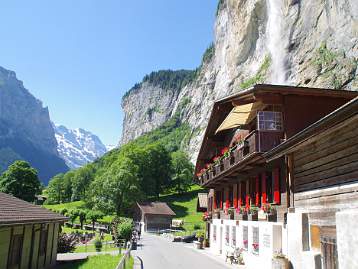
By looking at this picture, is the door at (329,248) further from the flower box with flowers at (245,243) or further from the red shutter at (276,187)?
the flower box with flowers at (245,243)

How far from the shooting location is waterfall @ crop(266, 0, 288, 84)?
84.4 metres

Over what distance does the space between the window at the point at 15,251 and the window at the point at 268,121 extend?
1124 centimetres

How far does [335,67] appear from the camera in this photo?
65.3 m

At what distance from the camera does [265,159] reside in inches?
661

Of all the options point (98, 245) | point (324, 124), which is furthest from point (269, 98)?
point (98, 245)

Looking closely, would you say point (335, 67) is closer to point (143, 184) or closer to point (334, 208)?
point (143, 184)

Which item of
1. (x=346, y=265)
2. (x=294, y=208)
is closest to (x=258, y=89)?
(x=294, y=208)

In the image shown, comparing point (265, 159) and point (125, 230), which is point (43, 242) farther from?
point (125, 230)

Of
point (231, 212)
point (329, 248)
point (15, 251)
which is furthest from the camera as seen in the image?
point (231, 212)

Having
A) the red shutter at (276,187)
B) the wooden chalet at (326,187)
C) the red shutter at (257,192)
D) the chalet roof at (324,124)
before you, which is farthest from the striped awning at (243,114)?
the chalet roof at (324,124)

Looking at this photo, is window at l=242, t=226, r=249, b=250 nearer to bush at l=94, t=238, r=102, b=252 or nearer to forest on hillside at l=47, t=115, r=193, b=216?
bush at l=94, t=238, r=102, b=252

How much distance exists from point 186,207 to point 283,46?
3972 cm

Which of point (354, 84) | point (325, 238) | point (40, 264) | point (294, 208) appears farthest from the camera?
point (354, 84)

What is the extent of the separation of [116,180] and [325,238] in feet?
217
